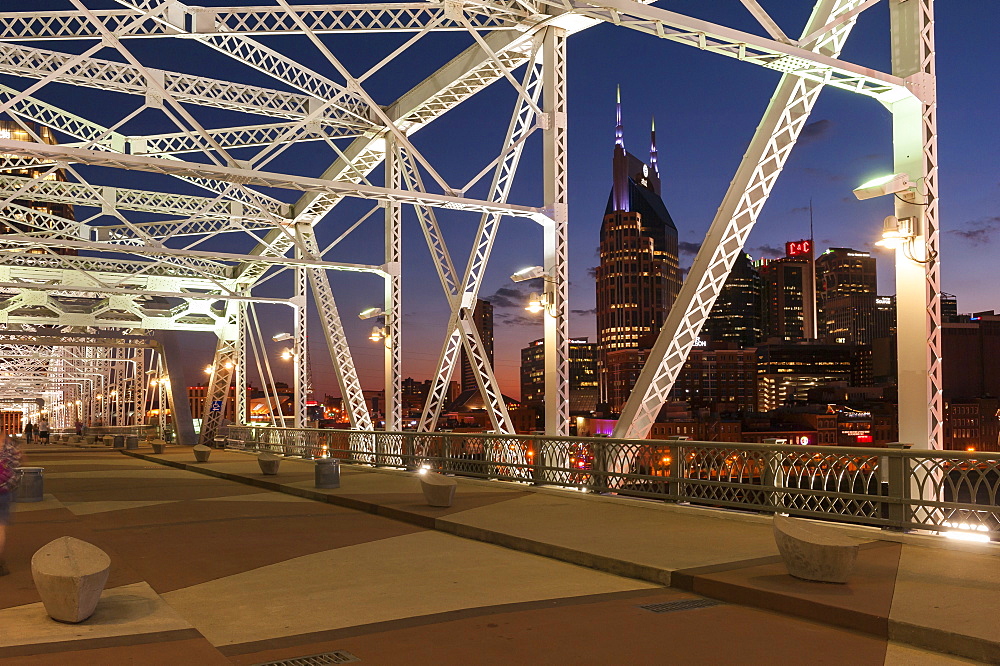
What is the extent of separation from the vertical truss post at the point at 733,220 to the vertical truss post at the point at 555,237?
2174 millimetres

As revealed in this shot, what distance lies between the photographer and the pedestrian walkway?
6.23 metres

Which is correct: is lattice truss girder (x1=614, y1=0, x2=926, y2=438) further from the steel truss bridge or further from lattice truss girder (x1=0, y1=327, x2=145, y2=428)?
lattice truss girder (x1=0, y1=327, x2=145, y2=428)

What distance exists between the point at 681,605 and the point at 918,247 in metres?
7.27

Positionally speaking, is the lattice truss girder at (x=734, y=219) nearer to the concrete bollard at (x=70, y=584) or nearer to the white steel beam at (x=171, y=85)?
the concrete bollard at (x=70, y=584)

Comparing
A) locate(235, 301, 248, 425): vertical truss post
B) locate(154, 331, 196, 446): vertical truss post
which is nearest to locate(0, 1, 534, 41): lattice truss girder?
locate(235, 301, 248, 425): vertical truss post

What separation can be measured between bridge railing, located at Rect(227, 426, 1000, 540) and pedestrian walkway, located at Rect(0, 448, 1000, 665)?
0.56 metres

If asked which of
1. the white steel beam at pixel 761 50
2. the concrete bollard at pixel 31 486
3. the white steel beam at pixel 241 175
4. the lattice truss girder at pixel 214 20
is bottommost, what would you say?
the concrete bollard at pixel 31 486

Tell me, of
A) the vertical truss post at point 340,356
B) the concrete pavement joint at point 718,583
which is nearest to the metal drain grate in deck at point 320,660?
the concrete pavement joint at point 718,583

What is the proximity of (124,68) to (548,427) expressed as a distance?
41.0 feet

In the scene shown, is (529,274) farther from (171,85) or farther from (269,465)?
(171,85)

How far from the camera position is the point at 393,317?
26141 mm

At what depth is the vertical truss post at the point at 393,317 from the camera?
26.2 metres

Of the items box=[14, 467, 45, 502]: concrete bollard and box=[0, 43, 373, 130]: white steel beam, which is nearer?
box=[14, 467, 45, 502]: concrete bollard

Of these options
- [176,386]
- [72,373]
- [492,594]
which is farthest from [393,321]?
[72,373]
